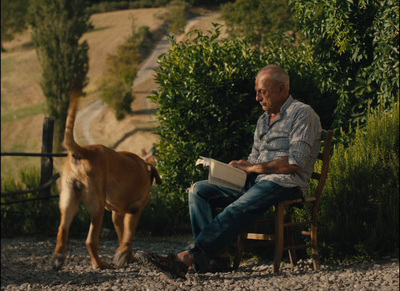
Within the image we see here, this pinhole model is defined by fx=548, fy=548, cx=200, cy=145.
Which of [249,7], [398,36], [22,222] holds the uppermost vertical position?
[249,7]

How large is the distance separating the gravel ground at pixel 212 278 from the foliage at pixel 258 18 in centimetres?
1563

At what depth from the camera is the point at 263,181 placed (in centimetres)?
465

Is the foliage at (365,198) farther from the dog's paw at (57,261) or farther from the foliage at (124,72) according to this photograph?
the foliage at (124,72)

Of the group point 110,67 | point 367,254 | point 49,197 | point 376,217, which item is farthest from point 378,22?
point 110,67

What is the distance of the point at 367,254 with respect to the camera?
17.4 feet

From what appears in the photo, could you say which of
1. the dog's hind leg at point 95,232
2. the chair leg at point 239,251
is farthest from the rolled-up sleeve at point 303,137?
the dog's hind leg at point 95,232

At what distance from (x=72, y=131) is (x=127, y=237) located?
1.23 metres

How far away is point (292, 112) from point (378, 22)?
281 cm

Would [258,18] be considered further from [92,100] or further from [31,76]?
[31,76]

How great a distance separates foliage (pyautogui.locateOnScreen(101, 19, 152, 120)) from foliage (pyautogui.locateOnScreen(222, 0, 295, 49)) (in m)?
19.2

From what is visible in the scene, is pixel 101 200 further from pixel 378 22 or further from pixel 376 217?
pixel 378 22

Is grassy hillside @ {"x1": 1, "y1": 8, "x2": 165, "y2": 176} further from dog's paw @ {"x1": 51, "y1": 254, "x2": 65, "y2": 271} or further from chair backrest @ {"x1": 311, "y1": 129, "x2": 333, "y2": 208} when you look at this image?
chair backrest @ {"x1": 311, "y1": 129, "x2": 333, "y2": 208}

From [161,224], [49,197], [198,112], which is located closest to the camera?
[198,112]

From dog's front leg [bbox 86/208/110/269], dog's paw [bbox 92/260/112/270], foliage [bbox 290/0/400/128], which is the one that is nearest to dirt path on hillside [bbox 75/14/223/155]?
foliage [bbox 290/0/400/128]
